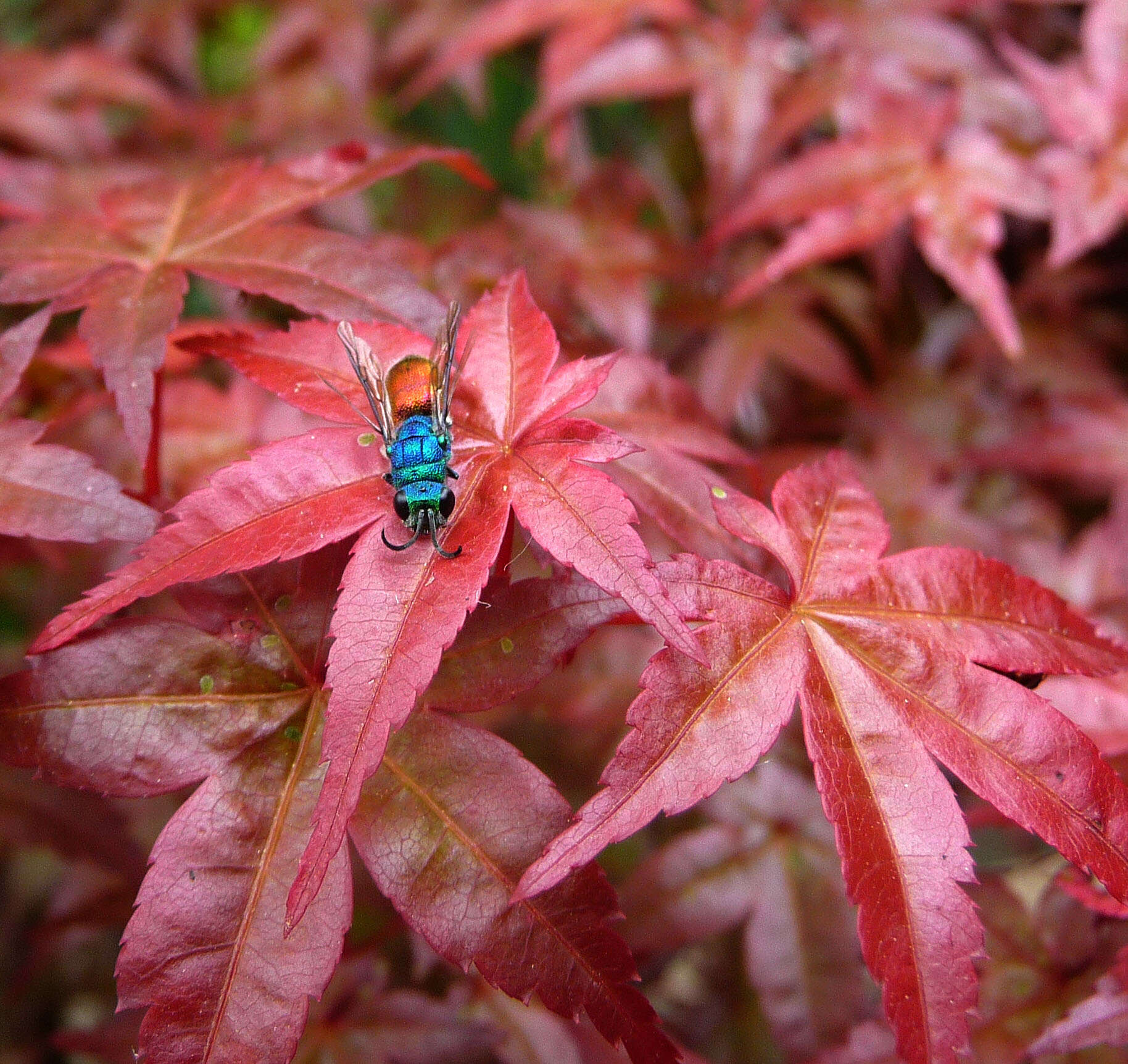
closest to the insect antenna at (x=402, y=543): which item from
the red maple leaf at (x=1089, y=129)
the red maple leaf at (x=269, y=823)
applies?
the red maple leaf at (x=269, y=823)

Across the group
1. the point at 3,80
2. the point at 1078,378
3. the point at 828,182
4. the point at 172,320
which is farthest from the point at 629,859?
the point at 3,80

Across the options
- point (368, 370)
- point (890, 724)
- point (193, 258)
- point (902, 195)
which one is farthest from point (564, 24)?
point (890, 724)

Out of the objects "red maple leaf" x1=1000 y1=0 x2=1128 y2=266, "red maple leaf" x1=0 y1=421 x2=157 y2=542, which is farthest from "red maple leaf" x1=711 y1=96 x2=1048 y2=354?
"red maple leaf" x1=0 y1=421 x2=157 y2=542

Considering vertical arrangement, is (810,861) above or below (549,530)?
below

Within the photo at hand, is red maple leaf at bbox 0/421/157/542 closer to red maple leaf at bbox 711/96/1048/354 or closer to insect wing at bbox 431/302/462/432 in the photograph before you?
insect wing at bbox 431/302/462/432

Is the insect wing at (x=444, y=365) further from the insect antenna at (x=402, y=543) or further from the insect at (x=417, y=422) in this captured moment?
the insect antenna at (x=402, y=543)

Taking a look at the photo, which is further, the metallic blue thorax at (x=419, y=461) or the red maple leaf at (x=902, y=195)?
the red maple leaf at (x=902, y=195)

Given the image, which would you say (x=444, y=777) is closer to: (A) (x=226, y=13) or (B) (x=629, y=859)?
(B) (x=629, y=859)

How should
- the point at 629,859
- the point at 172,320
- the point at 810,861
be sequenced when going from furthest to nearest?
the point at 629,859, the point at 810,861, the point at 172,320
